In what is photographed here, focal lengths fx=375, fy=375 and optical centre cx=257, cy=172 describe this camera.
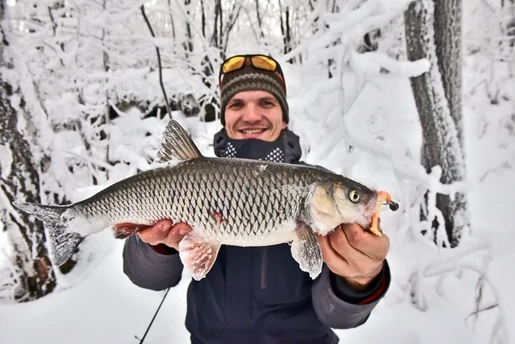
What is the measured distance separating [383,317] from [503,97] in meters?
8.13

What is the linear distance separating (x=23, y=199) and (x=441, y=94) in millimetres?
3840

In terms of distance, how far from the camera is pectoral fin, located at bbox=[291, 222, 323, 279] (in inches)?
49.7

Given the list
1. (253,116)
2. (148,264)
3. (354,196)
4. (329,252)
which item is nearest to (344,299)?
(329,252)

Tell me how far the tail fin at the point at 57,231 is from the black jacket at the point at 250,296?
330 mm

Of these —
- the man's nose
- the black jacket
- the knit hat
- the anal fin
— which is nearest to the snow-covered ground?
the knit hat

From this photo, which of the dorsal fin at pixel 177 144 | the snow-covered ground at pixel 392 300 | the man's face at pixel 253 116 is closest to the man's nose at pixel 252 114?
the man's face at pixel 253 116

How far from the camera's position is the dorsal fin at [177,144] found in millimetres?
1451

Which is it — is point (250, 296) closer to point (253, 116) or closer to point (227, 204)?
point (227, 204)

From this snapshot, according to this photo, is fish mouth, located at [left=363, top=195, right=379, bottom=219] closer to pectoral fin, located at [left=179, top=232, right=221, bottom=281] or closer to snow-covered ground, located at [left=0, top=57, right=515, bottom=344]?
pectoral fin, located at [left=179, top=232, right=221, bottom=281]

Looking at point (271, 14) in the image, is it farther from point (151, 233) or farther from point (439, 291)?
point (151, 233)

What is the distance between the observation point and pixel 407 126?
4.57 m

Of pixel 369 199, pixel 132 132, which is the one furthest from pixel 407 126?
pixel 132 132

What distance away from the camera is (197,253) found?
1.40m

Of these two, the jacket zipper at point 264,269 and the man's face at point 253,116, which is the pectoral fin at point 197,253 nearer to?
the jacket zipper at point 264,269
